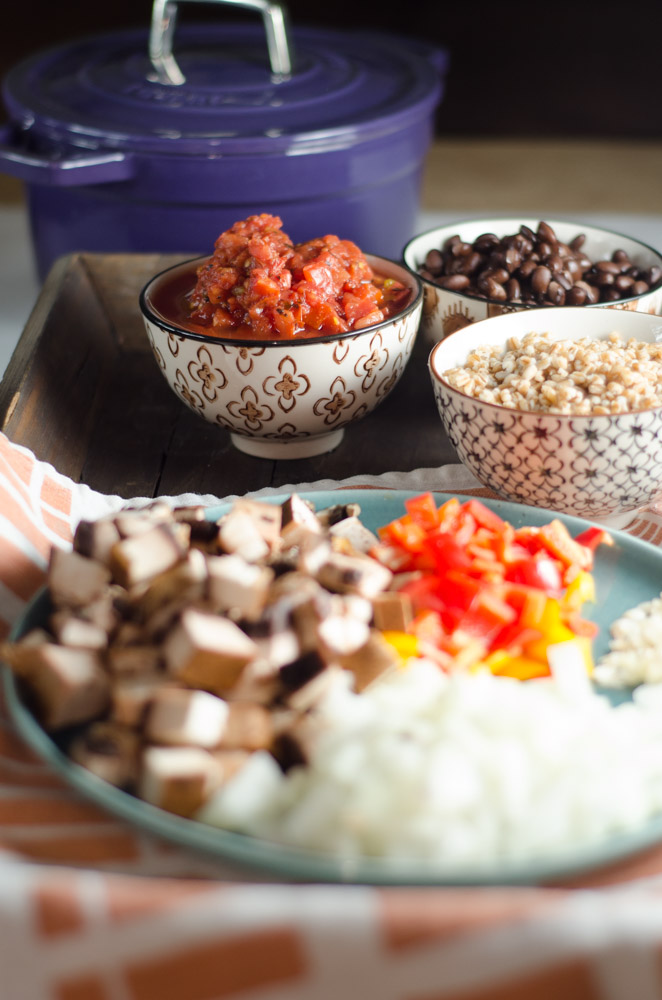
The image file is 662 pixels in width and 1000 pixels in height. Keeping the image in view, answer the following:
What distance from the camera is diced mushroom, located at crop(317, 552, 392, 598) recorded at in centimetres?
92

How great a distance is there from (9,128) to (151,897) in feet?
5.68

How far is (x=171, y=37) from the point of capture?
2047mm

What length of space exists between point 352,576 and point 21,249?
8.79 feet

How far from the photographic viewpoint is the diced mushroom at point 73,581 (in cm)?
91

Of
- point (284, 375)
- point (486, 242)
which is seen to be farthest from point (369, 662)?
point (486, 242)

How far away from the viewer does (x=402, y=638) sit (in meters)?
0.93

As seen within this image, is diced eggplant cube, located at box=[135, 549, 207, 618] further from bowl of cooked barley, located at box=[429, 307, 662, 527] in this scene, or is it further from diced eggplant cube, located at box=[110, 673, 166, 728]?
bowl of cooked barley, located at box=[429, 307, 662, 527]

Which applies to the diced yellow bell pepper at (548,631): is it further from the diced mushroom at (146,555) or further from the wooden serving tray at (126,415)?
the wooden serving tray at (126,415)

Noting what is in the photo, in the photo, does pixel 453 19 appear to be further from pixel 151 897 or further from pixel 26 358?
pixel 151 897

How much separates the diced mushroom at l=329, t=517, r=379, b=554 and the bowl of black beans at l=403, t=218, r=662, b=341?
0.51 m

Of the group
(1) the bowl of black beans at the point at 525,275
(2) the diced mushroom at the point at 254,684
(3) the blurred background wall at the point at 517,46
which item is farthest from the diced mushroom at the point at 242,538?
(3) the blurred background wall at the point at 517,46

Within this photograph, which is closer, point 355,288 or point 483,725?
point 483,725

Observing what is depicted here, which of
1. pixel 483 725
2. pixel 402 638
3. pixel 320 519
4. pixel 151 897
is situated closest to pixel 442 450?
pixel 320 519

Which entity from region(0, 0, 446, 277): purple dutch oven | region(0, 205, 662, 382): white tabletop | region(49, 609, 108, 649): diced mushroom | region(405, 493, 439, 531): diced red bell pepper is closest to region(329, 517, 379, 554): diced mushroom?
region(405, 493, 439, 531): diced red bell pepper
